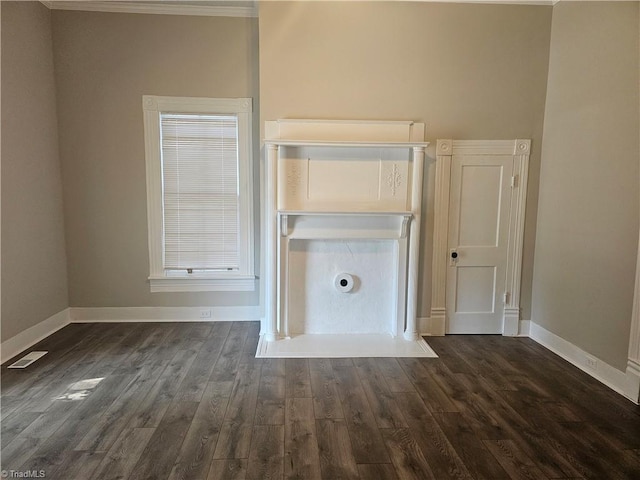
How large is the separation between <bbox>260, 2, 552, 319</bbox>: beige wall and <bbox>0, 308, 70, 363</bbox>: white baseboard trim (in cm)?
302

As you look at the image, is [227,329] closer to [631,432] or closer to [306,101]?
[306,101]

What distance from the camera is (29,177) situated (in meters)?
3.33

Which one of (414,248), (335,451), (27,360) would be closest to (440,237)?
(414,248)

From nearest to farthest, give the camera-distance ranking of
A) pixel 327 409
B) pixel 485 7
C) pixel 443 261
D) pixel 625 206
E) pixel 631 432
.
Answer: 1. pixel 631 432
2. pixel 327 409
3. pixel 625 206
4. pixel 485 7
5. pixel 443 261

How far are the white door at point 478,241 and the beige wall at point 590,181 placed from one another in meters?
0.38

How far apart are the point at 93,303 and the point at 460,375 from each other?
383 centimetres

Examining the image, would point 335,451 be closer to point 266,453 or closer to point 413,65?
point 266,453

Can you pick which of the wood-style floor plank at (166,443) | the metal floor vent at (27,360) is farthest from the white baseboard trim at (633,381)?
the metal floor vent at (27,360)

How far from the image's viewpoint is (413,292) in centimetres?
352

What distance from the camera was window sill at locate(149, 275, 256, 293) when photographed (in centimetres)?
401

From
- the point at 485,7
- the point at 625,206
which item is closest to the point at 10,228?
the point at 485,7

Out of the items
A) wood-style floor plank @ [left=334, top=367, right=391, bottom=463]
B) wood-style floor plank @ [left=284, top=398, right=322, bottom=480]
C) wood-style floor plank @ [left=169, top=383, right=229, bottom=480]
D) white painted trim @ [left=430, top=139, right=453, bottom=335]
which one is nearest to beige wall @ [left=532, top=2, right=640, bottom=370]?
white painted trim @ [left=430, top=139, right=453, bottom=335]

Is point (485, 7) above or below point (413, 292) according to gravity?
above

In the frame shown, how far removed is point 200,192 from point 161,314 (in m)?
1.45
